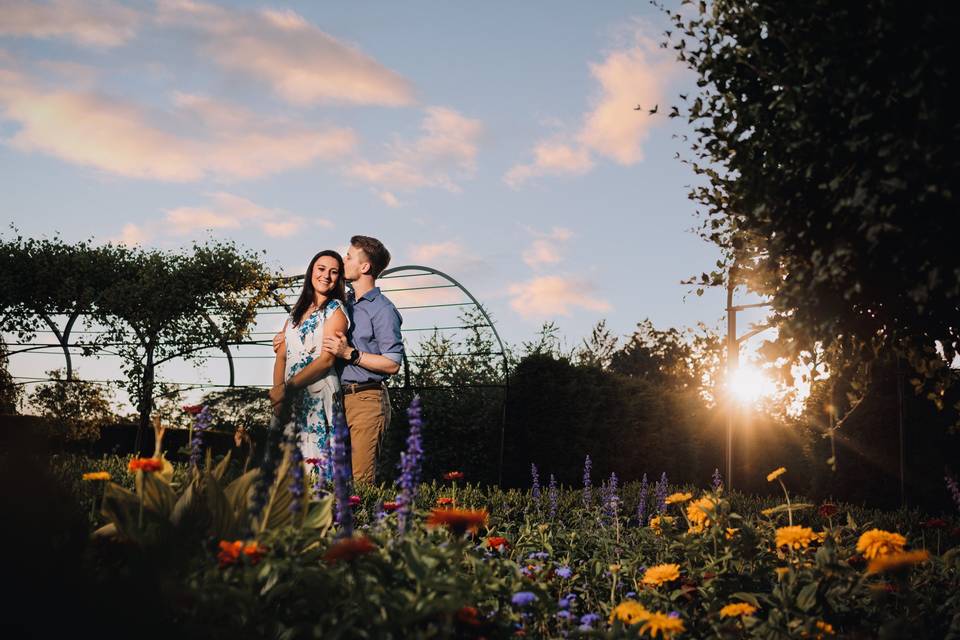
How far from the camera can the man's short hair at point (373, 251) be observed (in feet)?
20.6

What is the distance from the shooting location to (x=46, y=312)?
488 inches

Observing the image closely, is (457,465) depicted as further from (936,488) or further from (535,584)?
(535,584)

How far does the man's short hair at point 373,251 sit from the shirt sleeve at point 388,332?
42 cm

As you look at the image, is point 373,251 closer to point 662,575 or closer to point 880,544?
point 662,575

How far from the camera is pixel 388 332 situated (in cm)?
607

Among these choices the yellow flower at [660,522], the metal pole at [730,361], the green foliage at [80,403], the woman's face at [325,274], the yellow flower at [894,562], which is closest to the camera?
the yellow flower at [894,562]

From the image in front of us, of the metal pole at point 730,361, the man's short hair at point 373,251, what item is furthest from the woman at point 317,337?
the metal pole at point 730,361

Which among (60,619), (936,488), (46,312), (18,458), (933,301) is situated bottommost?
(936,488)

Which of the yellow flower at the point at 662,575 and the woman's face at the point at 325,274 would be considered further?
the woman's face at the point at 325,274

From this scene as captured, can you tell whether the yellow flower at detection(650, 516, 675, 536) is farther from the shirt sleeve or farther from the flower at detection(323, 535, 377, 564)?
the flower at detection(323, 535, 377, 564)

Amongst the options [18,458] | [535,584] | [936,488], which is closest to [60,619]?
[18,458]

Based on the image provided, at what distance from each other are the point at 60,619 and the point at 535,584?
2378 mm

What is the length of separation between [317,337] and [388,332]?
27.2 inches

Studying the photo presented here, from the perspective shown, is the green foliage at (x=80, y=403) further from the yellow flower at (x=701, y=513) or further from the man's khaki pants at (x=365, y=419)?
the yellow flower at (x=701, y=513)
